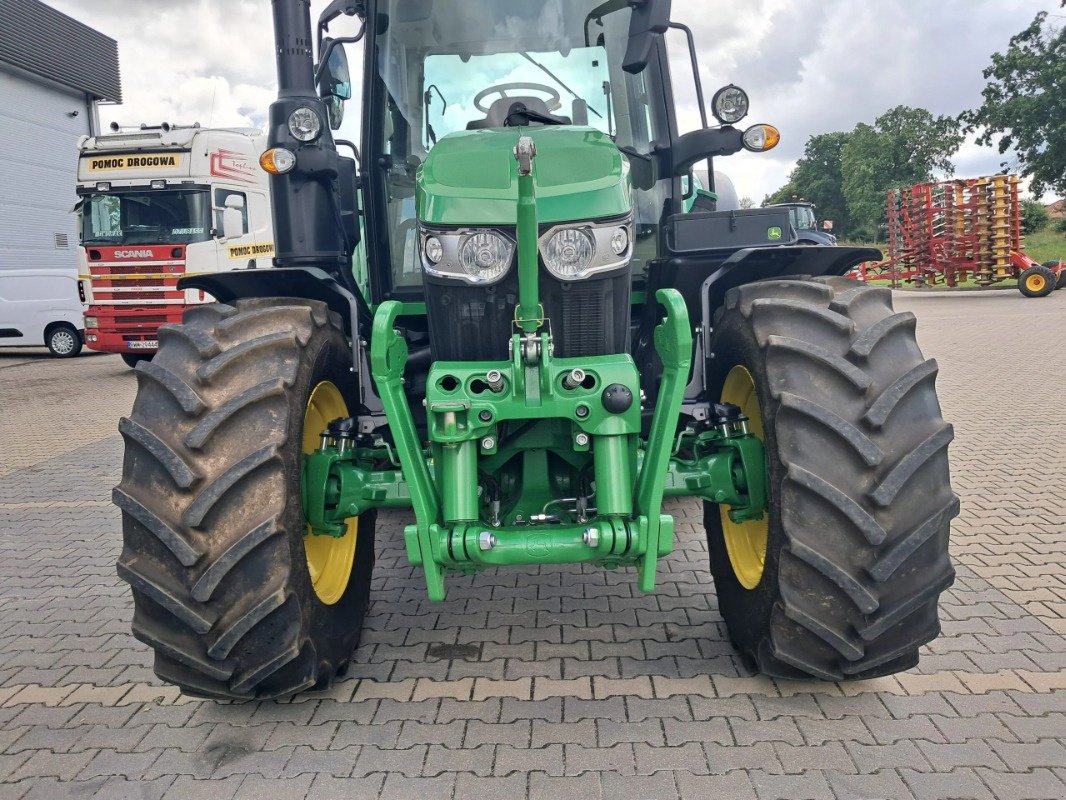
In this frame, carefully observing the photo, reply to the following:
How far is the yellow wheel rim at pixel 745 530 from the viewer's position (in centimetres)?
348

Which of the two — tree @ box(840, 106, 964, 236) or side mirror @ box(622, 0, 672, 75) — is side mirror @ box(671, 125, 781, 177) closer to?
side mirror @ box(622, 0, 672, 75)

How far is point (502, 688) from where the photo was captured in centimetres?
333

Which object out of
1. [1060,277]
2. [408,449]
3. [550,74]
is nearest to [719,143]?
[550,74]

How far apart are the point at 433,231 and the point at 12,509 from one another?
498 cm

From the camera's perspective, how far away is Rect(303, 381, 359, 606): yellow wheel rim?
349 centimetres

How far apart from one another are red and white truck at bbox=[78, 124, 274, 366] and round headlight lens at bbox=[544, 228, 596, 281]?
11.4 metres

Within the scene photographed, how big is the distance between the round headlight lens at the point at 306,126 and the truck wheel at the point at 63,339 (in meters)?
16.8

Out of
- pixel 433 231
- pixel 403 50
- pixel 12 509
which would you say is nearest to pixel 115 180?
pixel 12 509

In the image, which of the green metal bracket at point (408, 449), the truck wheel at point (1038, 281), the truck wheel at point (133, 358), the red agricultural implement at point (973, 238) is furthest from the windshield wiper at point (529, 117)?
the truck wheel at point (1038, 281)

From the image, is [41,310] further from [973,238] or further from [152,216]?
[973,238]

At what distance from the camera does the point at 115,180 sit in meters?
13.7

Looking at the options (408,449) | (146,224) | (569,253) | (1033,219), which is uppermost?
(1033,219)

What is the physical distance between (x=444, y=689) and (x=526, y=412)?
1150 mm

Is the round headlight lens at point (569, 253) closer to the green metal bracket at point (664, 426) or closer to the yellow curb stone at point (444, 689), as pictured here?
the green metal bracket at point (664, 426)
